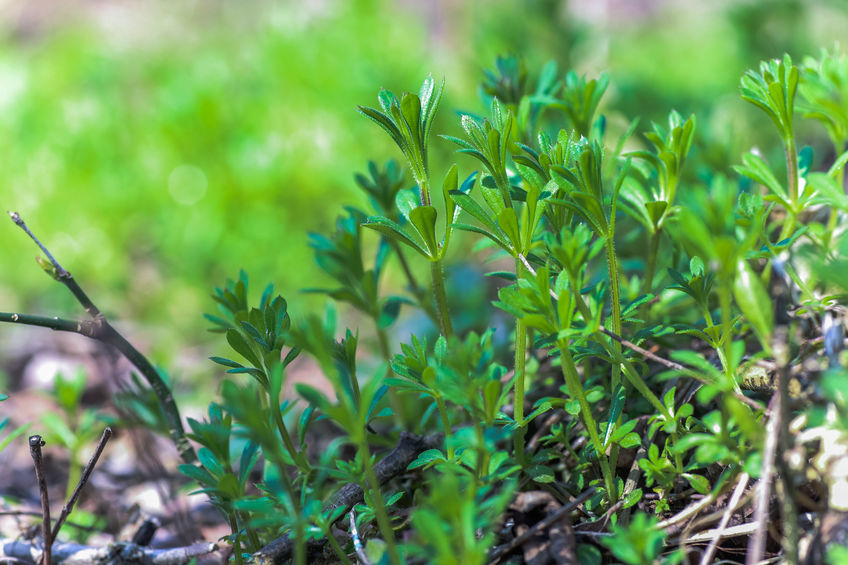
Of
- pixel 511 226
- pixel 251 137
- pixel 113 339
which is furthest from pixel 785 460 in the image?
pixel 251 137

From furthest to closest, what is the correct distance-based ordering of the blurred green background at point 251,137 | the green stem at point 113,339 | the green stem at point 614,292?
the blurred green background at point 251,137, the green stem at point 113,339, the green stem at point 614,292

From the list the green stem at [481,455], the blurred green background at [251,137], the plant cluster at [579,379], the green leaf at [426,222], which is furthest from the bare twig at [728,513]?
the blurred green background at [251,137]

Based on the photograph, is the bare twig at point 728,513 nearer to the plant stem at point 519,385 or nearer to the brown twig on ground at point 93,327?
the plant stem at point 519,385

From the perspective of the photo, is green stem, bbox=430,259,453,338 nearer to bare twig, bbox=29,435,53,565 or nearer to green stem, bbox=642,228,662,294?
green stem, bbox=642,228,662,294

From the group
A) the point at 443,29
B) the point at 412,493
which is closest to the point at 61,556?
the point at 412,493

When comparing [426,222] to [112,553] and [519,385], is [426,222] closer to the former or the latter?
[519,385]

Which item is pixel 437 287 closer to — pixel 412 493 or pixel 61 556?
pixel 412 493

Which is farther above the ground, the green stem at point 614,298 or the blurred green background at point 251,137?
the blurred green background at point 251,137
